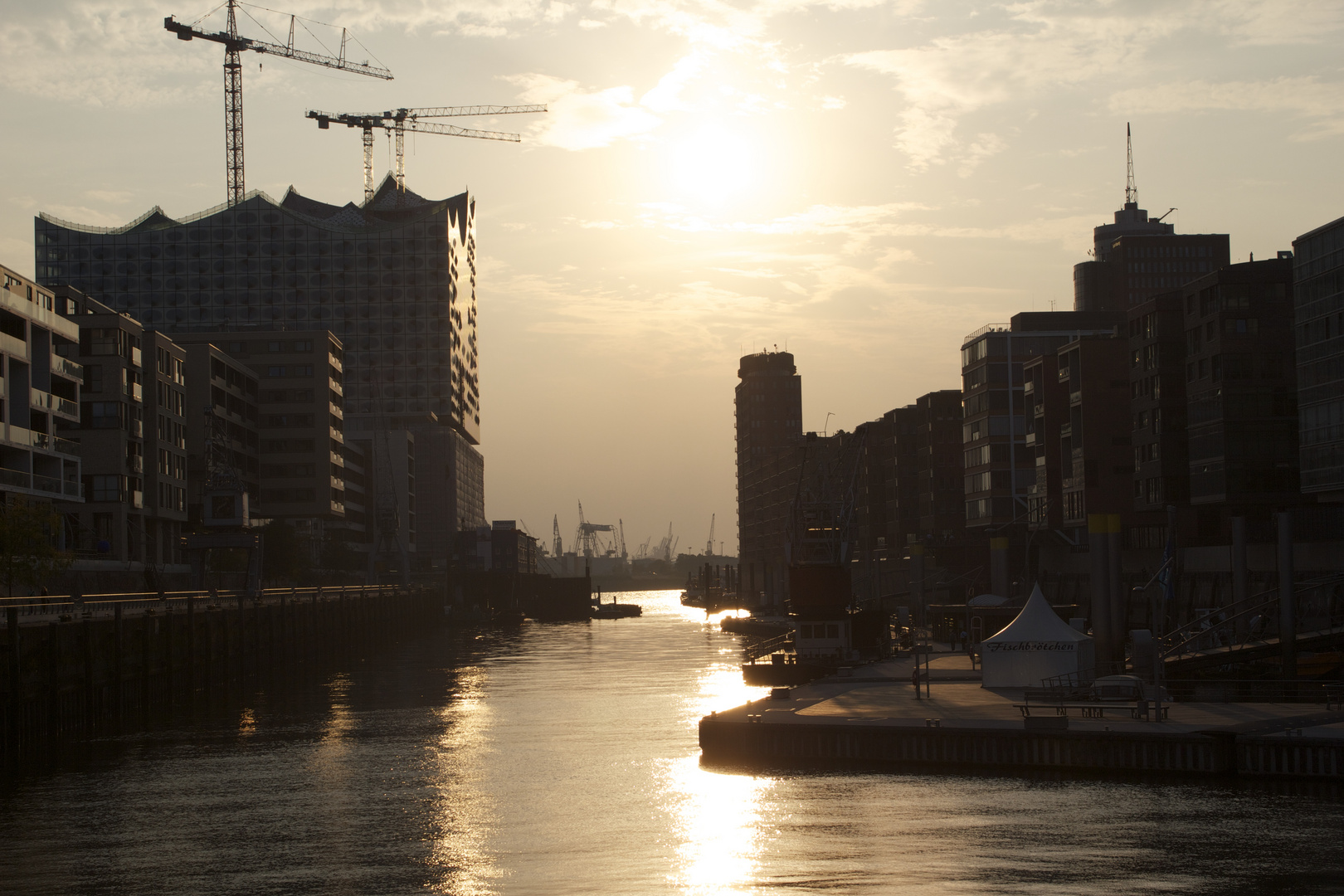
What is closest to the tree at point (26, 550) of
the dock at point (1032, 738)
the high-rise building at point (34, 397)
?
the high-rise building at point (34, 397)

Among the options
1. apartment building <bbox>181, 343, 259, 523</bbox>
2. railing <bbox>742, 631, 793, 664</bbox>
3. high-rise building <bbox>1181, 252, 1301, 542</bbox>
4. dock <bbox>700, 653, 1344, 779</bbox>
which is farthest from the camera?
apartment building <bbox>181, 343, 259, 523</bbox>

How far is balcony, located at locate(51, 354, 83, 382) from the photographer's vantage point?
379ft

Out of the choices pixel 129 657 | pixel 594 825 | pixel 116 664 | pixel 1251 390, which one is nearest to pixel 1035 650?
pixel 594 825

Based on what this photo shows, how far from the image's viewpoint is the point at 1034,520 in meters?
161

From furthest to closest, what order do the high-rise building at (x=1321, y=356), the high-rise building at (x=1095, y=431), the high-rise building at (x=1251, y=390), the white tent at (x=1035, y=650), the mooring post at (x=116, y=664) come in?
the high-rise building at (x=1095, y=431), the high-rise building at (x=1251, y=390), the high-rise building at (x=1321, y=356), the mooring post at (x=116, y=664), the white tent at (x=1035, y=650)

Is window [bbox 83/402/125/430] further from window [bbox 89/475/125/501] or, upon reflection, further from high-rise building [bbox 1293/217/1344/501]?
high-rise building [bbox 1293/217/1344/501]

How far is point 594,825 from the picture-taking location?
150 ft

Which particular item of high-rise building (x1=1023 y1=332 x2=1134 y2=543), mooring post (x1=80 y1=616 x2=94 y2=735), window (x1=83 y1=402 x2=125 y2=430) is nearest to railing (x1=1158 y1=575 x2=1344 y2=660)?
high-rise building (x1=1023 y1=332 x2=1134 y2=543)

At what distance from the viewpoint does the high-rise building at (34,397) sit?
103750mm

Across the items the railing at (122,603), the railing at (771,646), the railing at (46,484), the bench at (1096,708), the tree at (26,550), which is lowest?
the railing at (771,646)

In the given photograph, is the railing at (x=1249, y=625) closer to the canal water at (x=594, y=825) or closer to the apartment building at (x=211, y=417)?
the canal water at (x=594, y=825)

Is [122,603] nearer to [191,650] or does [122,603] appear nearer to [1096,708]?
[191,650]

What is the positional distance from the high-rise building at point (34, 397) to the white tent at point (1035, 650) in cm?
7015

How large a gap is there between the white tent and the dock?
3517mm
